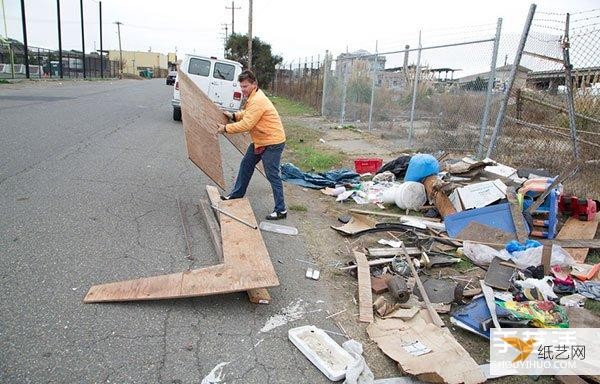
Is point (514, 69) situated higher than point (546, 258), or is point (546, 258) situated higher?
point (514, 69)

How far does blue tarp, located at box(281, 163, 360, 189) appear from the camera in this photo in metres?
7.45

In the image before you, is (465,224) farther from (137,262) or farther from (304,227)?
(137,262)

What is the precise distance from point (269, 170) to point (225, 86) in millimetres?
7351

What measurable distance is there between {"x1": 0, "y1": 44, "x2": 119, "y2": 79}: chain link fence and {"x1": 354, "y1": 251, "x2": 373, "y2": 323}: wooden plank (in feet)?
96.1

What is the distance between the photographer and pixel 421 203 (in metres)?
6.24

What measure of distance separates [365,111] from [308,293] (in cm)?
1183

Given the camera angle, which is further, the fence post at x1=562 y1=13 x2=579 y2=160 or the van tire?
the van tire

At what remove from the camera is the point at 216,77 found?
12070 millimetres

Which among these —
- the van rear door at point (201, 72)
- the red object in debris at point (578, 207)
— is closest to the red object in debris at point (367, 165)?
the red object in debris at point (578, 207)

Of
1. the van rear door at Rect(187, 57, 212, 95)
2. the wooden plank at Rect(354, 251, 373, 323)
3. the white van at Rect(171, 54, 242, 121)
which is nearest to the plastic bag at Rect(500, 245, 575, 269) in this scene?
the wooden plank at Rect(354, 251, 373, 323)

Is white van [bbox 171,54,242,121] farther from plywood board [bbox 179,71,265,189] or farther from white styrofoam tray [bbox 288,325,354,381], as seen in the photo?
white styrofoam tray [bbox 288,325,354,381]

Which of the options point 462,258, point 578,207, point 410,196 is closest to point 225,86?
point 410,196

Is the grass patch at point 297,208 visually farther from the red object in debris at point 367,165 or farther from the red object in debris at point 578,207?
the red object in debris at point 578,207

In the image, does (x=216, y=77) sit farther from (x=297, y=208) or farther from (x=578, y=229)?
(x=578, y=229)
